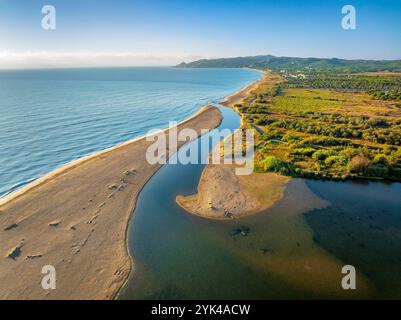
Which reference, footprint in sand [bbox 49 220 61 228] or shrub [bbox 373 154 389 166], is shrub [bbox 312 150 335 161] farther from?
footprint in sand [bbox 49 220 61 228]

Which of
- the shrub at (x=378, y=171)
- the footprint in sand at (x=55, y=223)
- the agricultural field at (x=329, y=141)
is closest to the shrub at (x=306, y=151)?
the agricultural field at (x=329, y=141)

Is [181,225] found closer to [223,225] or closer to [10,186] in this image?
[223,225]

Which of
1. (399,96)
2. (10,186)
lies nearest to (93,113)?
(10,186)

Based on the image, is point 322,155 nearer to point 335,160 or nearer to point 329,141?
point 335,160

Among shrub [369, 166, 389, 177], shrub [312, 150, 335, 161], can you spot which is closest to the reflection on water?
shrub [369, 166, 389, 177]

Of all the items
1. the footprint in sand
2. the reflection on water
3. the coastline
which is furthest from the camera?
the coastline

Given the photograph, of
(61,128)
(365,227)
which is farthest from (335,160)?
(61,128)
